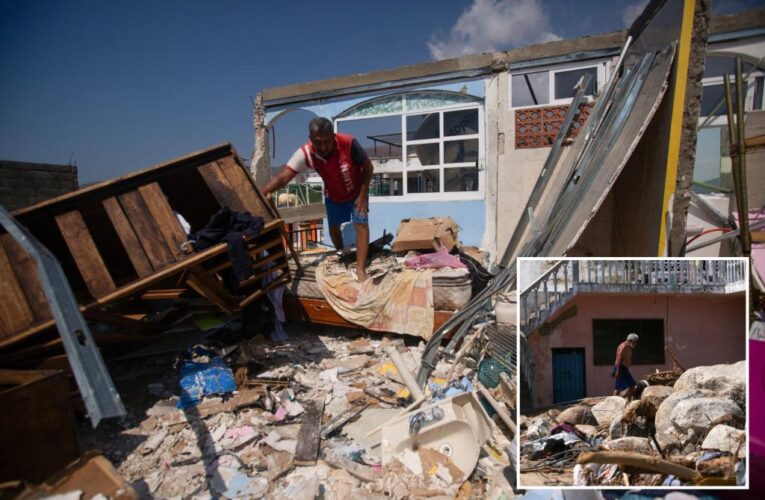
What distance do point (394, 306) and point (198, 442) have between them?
2126mm

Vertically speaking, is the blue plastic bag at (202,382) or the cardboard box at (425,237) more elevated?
the cardboard box at (425,237)

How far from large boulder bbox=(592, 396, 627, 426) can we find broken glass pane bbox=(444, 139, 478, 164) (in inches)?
223

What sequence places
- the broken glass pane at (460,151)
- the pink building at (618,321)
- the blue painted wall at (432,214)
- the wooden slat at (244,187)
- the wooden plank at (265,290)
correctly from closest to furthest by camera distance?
the pink building at (618,321)
the wooden slat at (244,187)
the wooden plank at (265,290)
the blue painted wall at (432,214)
the broken glass pane at (460,151)

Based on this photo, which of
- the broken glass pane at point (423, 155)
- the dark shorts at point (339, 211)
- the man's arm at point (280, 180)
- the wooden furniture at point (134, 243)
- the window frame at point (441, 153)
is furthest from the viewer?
Answer: the broken glass pane at point (423, 155)

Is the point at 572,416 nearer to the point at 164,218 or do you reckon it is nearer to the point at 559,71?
the point at 164,218

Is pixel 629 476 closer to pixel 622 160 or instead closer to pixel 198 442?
pixel 622 160

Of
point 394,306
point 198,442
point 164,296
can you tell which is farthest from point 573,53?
point 198,442

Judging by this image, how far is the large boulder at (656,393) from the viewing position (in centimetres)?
161

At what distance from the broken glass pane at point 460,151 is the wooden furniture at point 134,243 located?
408 centimetres

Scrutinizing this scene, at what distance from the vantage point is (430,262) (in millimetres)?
4449

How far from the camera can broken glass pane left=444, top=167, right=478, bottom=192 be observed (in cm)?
704

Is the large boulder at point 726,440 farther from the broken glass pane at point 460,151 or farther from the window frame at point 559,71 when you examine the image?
the broken glass pane at point 460,151

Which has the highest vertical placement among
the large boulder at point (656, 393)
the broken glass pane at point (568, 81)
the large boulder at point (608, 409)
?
the broken glass pane at point (568, 81)

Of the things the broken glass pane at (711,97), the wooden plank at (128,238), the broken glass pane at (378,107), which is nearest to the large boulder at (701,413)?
the wooden plank at (128,238)
